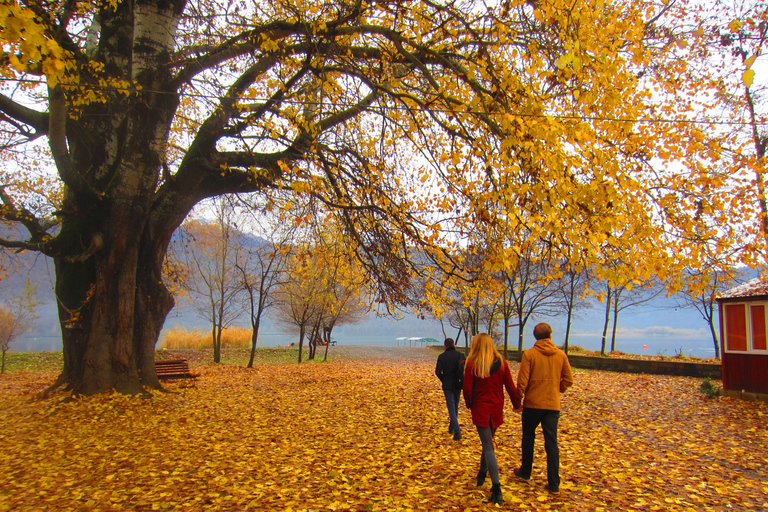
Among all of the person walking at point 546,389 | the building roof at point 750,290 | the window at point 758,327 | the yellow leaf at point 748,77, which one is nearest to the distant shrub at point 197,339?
the person walking at point 546,389

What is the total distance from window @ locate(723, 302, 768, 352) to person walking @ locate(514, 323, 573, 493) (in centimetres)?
968

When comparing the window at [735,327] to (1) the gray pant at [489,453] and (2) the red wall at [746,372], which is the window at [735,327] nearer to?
(2) the red wall at [746,372]

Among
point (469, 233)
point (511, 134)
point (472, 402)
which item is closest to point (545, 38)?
point (511, 134)

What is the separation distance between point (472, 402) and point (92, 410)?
6877mm

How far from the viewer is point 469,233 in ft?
25.3

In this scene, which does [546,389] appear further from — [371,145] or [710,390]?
[710,390]

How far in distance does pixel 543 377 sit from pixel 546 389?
5.2 inches

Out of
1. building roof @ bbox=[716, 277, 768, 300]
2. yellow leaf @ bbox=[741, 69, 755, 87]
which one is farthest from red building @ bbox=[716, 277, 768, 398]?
yellow leaf @ bbox=[741, 69, 755, 87]

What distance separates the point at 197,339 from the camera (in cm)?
2997

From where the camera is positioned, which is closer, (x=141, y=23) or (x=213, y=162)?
(x=141, y=23)

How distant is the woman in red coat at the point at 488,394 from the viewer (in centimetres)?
427

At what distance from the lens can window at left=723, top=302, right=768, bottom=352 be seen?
10.6m

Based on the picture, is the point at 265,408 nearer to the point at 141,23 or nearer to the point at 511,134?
the point at 511,134

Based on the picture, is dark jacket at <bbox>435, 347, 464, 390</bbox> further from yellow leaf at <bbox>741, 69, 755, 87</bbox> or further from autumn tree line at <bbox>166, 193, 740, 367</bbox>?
yellow leaf at <bbox>741, 69, 755, 87</bbox>
